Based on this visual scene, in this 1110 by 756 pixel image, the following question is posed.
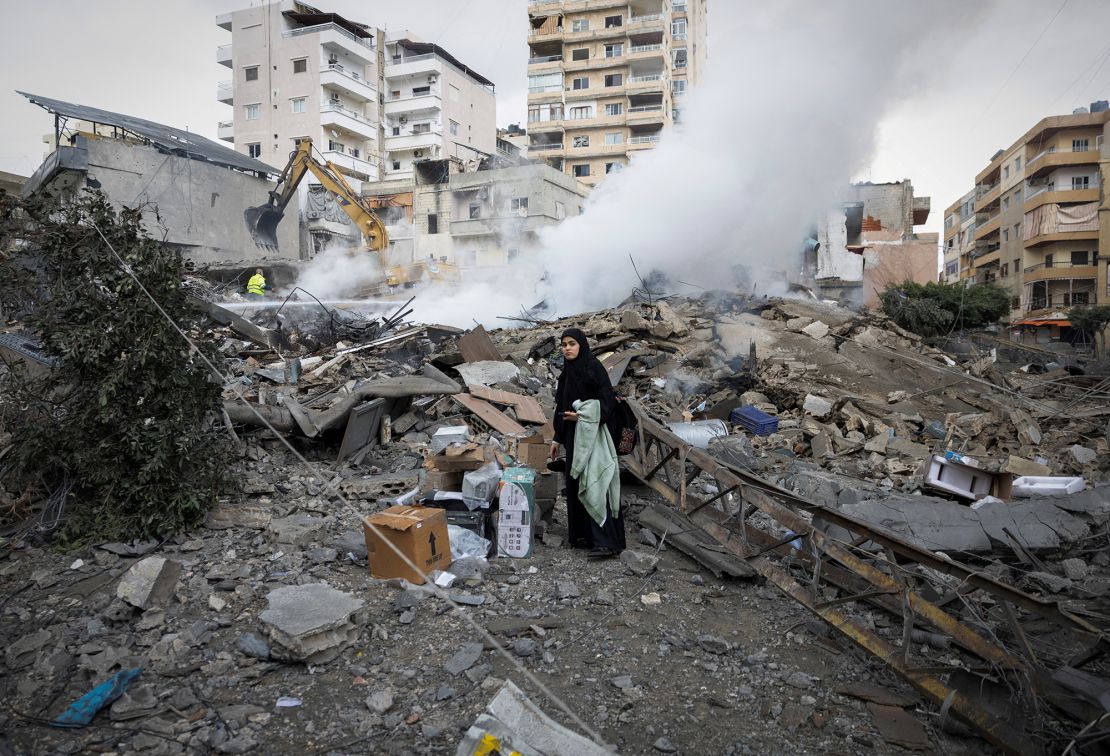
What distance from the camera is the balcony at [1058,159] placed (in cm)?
3385

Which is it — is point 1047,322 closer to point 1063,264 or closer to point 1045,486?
point 1063,264

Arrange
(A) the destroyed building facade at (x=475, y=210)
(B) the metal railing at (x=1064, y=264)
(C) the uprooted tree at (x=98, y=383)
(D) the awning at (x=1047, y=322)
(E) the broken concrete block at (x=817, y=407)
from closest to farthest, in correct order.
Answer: (C) the uprooted tree at (x=98, y=383)
(E) the broken concrete block at (x=817, y=407)
(A) the destroyed building facade at (x=475, y=210)
(D) the awning at (x=1047, y=322)
(B) the metal railing at (x=1064, y=264)

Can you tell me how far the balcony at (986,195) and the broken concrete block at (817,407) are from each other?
41.3 m

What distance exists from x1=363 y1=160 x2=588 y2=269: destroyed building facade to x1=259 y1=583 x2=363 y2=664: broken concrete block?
26965 millimetres

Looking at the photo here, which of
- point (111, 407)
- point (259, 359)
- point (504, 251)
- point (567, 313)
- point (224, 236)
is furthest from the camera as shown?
point (504, 251)

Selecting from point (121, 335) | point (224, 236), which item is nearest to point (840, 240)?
point (224, 236)

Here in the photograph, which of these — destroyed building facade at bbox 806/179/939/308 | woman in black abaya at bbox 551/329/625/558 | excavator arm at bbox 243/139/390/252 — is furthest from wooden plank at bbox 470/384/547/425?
destroyed building facade at bbox 806/179/939/308

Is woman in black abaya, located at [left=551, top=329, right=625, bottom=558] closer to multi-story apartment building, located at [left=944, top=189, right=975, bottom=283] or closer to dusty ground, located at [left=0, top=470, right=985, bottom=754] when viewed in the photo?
dusty ground, located at [left=0, top=470, right=985, bottom=754]

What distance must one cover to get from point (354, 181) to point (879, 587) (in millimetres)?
38987

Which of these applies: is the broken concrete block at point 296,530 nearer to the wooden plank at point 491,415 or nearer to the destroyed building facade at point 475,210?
the wooden plank at point 491,415

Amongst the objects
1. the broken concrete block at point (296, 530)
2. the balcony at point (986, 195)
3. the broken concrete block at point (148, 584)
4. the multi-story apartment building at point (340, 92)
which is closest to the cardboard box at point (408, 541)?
the broken concrete block at point (296, 530)

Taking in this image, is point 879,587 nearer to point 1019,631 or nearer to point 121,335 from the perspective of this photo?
point 1019,631

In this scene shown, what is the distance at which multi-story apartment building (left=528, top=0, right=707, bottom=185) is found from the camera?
41.2 m

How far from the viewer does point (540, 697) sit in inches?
116
